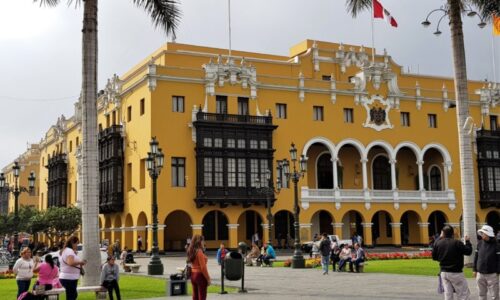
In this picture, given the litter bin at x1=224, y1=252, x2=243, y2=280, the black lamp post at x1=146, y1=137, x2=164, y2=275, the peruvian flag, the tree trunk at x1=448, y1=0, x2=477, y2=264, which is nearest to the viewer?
the litter bin at x1=224, y1=252, x2=243, y2=280

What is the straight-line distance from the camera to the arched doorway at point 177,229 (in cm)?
4650

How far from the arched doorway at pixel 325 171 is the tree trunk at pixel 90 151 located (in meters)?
34.0

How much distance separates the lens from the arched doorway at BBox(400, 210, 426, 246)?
175 ft

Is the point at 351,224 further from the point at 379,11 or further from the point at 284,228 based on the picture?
the point at 379,11

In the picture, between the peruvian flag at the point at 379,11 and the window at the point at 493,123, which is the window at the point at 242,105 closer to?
the peruvian flag at the point at 379,11

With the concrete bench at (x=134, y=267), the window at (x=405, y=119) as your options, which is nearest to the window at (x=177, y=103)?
the concrete bench at (x=134, y=267)

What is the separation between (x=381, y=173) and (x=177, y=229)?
17.7 metres

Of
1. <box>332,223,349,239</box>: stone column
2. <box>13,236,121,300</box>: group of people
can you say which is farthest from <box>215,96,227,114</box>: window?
<box>13,236,121,300</box>: group of people

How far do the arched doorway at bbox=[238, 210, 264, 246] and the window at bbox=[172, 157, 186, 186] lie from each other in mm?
6688

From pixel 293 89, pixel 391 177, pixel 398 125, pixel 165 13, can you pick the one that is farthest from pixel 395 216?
pixel 165 13

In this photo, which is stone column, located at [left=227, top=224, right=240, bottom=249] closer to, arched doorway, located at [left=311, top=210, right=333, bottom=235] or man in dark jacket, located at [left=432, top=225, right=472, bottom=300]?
arched doorway, located at [left=311, top=210, right=333, bottom=235]

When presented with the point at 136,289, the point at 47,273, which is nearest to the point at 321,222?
the point at 136,289

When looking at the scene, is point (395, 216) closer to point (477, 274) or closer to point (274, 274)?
point (274, 274)

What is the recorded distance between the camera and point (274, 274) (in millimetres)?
24156
